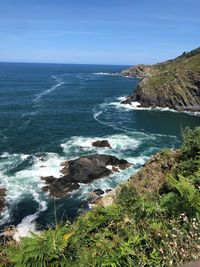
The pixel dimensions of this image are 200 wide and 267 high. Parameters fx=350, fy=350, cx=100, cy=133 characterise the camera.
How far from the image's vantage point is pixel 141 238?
8.34m

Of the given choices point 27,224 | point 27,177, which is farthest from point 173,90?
point 27,224

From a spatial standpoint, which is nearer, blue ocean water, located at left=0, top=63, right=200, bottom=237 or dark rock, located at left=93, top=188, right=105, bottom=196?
blue ocean water, located at left=0, top=63, right=200, bottom=237

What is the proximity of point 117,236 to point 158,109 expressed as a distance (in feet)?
312

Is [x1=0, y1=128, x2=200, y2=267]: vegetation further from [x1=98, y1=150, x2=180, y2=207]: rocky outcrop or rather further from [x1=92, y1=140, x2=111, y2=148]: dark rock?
[x1=92, y1=140, x2=111, y2=148]: dark rock

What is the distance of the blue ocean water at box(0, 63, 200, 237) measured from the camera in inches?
1571

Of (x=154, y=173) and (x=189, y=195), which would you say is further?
(x=154, y=173)

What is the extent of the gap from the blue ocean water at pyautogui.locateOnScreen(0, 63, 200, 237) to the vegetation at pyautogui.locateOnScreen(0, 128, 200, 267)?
19.2 metres

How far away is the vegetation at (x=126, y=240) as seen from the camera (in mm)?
7372

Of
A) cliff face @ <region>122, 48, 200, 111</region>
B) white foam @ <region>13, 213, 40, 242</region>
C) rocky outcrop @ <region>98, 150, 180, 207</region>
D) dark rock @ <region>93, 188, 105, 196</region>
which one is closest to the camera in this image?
rocky outcrop @ <region>98, 150, 180, 207</region>

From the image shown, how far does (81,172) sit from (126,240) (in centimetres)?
3924

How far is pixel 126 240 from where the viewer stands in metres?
8.95

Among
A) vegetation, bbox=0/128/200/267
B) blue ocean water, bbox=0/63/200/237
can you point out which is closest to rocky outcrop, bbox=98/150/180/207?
blue ocean water, bbox=0/63/200/237

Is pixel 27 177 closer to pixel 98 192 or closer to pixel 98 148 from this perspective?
pixel 98 192

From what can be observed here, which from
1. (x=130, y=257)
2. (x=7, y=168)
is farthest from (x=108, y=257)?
(x=7, y=168)
